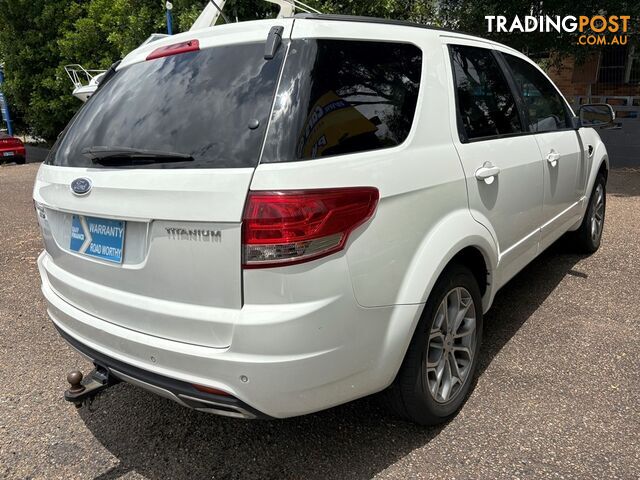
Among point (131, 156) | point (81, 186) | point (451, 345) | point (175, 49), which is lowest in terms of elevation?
point (451, 345)

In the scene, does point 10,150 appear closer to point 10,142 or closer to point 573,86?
point 10,142

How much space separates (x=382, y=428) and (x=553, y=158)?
7.04 feet

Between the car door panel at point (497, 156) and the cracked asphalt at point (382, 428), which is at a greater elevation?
the car door panel at point (497, 156)

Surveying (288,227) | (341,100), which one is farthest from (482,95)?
(288,227)

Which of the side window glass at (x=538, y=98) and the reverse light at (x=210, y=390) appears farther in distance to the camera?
the side window glass at (x=538, y=98)

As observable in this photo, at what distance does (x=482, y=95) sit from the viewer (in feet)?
9.60

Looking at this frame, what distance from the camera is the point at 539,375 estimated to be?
2.96 m

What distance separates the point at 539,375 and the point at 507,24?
33.8 feet

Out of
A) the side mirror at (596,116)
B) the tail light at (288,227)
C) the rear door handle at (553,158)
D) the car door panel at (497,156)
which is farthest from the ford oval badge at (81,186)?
the side mirror at (596,116)

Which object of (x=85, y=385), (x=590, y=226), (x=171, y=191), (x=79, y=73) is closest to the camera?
(x=171, y=191)

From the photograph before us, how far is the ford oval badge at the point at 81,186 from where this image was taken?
6.96 feet

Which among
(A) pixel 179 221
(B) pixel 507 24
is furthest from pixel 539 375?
(B) pixel 507 24

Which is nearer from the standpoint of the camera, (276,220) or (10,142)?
(276,220)

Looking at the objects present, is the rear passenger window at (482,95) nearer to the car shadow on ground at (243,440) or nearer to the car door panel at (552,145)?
the car door panel at (552,145)
